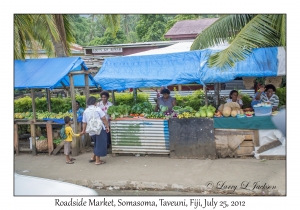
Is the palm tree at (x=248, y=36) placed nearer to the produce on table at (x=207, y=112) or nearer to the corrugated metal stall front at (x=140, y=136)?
the produce on table at (x=207, y=112)

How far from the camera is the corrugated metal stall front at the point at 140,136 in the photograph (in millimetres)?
8180

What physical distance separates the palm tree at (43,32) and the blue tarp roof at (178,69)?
2.09m

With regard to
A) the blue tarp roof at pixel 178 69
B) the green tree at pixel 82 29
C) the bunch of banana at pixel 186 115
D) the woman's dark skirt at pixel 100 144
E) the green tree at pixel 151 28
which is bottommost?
the woman's dark skirt at pixel 100 144

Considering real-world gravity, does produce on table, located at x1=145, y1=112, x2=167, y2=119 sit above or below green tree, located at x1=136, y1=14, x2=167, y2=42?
below

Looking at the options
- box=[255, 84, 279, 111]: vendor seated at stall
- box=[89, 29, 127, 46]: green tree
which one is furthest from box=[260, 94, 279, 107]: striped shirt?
box=[89, 29, 127, 46]: green tree

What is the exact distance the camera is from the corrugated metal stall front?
322 inches

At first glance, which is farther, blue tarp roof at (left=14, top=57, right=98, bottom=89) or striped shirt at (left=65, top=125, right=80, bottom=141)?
blue tarp roof at (left=14, top=57, right=98, bottom=89)

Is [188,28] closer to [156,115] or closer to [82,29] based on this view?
[156,115]

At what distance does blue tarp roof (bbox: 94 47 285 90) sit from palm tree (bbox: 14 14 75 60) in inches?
82.2

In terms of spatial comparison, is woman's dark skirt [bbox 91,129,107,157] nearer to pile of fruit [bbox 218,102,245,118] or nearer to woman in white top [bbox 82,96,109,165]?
woman in white top [bbox 82,96,109,165]

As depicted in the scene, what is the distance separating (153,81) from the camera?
8.23 m

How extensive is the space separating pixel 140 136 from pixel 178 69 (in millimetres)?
1852

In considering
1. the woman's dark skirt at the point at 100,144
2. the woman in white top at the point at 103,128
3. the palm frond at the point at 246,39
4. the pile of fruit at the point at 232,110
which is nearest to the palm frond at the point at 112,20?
the woman in white top at the point at 103,128
